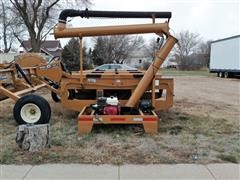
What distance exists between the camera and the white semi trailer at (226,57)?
32.2 metres

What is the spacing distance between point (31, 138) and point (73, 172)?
48.9 inches

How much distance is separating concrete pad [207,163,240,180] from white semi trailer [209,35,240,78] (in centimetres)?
2851

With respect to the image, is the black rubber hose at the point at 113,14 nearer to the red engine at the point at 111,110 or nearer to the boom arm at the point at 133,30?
the boom arm at the point at 133,30

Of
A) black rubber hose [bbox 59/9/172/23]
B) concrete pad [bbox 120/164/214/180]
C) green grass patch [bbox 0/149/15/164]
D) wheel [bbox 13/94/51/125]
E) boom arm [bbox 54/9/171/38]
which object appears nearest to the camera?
concrete pad [bbox 120/164/214/180]

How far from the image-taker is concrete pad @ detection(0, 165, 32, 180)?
4605mm

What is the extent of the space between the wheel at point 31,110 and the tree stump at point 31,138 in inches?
67.2

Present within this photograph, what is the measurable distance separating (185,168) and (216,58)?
34386 millimetres

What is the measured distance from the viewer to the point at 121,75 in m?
8.31

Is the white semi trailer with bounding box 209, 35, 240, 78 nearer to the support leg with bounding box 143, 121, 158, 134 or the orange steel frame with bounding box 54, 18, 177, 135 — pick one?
the orange steel frame with bounding box 54, 18, 177, 135

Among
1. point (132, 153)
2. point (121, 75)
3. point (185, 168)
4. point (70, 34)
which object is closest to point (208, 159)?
point (185, 168)

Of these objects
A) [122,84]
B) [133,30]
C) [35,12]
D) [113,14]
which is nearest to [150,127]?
[122,84]

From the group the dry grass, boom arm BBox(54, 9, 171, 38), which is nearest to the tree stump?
the dry grass

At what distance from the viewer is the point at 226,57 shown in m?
34.8

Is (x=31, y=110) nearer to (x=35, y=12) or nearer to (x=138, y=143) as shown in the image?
(x=138, y=143)
